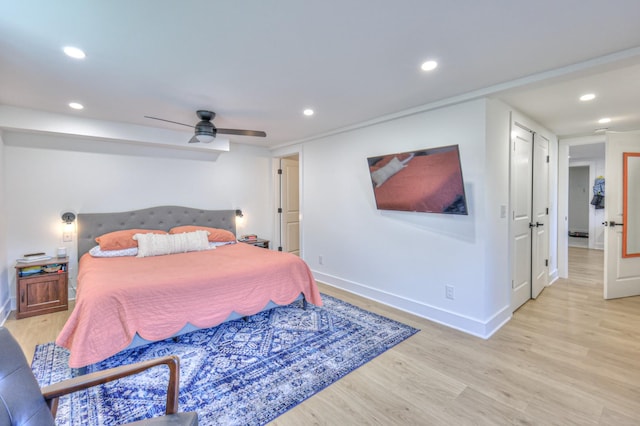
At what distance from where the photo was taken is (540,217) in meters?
4.05

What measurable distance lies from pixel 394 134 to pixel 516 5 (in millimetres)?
1991

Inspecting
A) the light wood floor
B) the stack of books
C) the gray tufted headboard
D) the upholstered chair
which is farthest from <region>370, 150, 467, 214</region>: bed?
the stack of books

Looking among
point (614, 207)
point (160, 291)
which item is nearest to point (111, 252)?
point (160, 291)

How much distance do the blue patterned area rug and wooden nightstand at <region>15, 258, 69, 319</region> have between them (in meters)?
0.98

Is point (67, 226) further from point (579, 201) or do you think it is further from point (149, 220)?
point (579, 201)

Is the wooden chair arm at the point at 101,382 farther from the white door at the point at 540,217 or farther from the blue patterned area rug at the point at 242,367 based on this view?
the white door at the point at 540,217

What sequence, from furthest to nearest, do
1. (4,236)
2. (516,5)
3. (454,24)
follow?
(4,236) < (454,24) < (516,5)

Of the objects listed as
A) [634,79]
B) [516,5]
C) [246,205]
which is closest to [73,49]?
[516,5]

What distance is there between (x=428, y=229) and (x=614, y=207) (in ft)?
8.92

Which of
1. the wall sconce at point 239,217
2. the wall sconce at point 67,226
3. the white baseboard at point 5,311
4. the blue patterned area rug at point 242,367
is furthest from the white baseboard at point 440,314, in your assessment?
the white baseboard at point 5,311

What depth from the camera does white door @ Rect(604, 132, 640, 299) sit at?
12.4ft

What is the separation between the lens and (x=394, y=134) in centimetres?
354

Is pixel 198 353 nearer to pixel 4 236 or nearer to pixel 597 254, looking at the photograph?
pixel 4 236

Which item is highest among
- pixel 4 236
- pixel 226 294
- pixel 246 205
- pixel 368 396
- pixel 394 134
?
pixel 394 134
